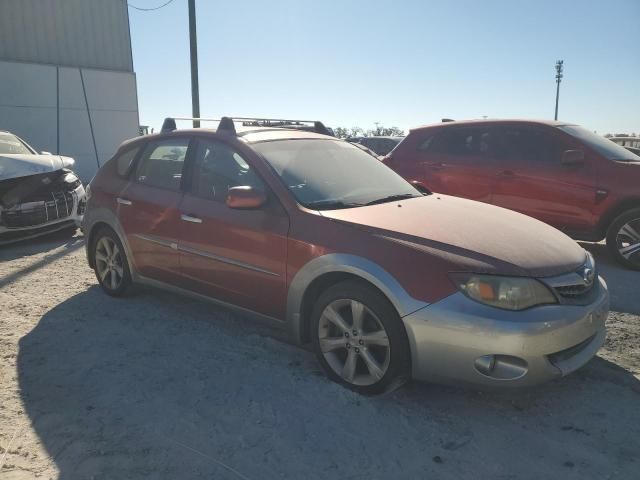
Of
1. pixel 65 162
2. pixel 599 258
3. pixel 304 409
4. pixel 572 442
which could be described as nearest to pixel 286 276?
pixel 304 409

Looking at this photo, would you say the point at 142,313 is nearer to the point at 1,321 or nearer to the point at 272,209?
the point at 1,321

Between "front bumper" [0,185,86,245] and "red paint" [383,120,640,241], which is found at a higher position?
"red paint" [383,120,640,241]

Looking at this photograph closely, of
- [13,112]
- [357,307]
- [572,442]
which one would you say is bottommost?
[572,442]

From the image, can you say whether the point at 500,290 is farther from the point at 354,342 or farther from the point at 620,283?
the point at 620,283

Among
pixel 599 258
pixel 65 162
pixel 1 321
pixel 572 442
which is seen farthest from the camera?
pixel 65 162

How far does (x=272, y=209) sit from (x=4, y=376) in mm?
1977

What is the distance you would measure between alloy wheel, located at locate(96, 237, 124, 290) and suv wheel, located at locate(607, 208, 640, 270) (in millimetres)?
5161

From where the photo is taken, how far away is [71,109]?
48.8 feet

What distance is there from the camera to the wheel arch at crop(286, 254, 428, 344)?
2742 mm

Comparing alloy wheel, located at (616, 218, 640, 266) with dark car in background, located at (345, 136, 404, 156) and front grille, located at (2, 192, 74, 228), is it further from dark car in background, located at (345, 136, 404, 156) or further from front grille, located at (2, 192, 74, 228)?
dark car in background, located at (345, 136, 404, 156)

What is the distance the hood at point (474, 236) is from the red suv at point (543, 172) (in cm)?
276

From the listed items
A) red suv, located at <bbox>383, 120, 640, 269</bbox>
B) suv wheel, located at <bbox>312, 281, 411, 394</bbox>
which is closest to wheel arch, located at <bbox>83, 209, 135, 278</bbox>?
suv wheel, located at <bbox>312, 281, 411, 394</bbox>

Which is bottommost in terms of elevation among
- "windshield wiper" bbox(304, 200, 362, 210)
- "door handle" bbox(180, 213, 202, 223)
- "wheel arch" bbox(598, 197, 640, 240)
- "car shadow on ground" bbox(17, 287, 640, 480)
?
"car shadow on ground" bbox(17, 287, 640, 480)

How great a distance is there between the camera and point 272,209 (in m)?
3.36
